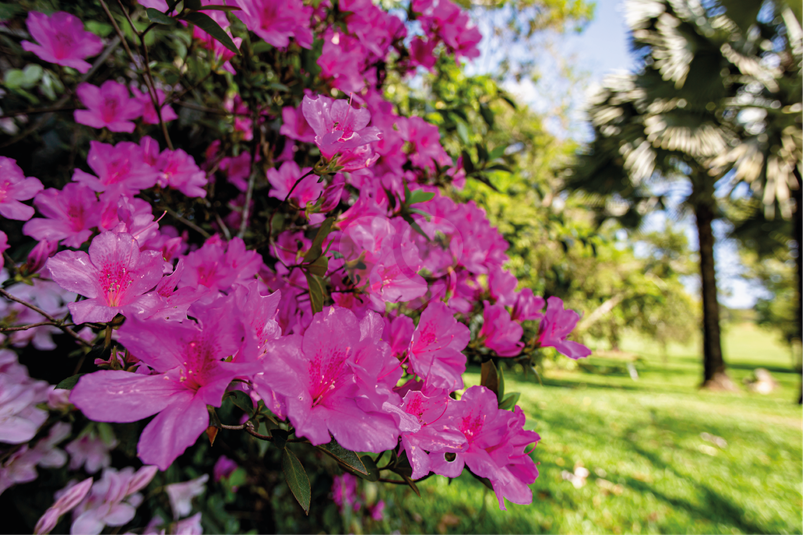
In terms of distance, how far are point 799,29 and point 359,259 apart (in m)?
8.57

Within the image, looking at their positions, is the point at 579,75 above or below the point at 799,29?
above

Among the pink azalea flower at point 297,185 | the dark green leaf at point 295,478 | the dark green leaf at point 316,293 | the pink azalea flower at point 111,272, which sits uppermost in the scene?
the pink azalea flower at point 297,185

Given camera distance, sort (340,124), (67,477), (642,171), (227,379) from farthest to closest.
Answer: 1. (642,171)
2. (67,477)
3. (340,124)
4. (227,379)

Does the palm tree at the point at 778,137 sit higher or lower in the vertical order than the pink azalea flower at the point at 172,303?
higher

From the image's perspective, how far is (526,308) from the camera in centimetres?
86


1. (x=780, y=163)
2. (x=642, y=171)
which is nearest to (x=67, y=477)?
(x=642, y=171)

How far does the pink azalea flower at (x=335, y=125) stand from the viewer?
22.1 inches

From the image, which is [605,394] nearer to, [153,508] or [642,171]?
[642,171]

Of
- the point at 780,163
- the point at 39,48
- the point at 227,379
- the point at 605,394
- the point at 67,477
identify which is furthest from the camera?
the point at 605,394

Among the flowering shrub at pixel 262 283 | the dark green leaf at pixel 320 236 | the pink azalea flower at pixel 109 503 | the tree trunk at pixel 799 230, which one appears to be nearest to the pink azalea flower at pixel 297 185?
the flowering shrub at pixel 262 283

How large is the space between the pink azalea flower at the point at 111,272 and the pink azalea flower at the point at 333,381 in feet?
0.66

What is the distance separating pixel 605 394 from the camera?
673 cm

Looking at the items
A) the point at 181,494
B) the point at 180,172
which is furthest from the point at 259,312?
the point at 181,494

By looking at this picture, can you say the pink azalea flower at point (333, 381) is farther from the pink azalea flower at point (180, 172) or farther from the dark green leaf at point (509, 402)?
the pink azalea flower at point (180, 172)
